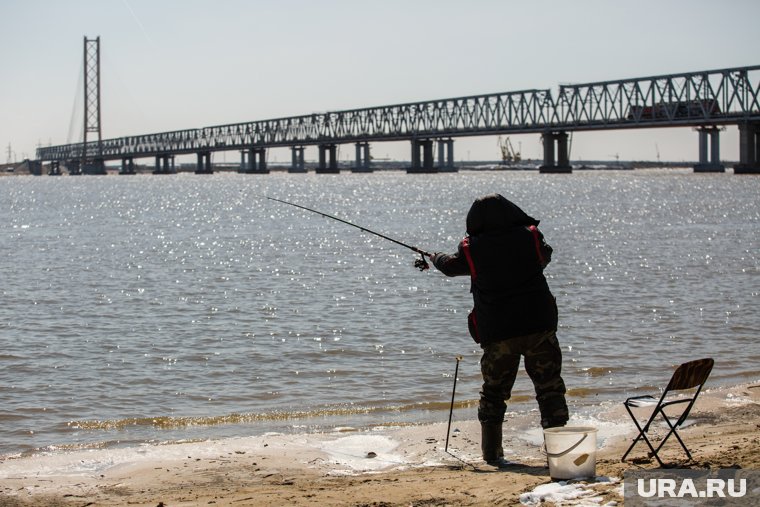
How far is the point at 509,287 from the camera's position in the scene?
7.63 m

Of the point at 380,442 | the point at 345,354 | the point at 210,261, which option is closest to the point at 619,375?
the point at 345,354

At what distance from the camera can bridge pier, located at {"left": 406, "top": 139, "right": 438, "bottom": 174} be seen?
564 feet

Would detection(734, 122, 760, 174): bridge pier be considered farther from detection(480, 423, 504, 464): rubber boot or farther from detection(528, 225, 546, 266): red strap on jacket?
detection(528, 225, 546, 266): red strap on jacket

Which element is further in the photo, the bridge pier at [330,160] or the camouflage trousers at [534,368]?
the bridge pier at [330,160]

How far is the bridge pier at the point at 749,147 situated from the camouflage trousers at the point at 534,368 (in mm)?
119646

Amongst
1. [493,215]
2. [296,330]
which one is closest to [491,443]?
[493,215]

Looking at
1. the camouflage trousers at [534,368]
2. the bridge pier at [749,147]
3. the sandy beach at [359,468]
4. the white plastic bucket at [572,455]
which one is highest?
the bridge pier at [749,147]

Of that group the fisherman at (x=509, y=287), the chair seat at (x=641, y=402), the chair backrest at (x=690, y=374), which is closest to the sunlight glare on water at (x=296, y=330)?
the fisherman at (x=509, y=287)

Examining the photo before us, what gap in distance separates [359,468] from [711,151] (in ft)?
494

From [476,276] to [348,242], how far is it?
109ft

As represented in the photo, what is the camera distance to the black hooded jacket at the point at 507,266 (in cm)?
757

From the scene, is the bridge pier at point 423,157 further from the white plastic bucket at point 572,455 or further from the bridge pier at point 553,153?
the white plastic bucket at point 572,455

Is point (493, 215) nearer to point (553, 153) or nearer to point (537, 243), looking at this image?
point (537, 243)

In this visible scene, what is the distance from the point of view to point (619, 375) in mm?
13438
